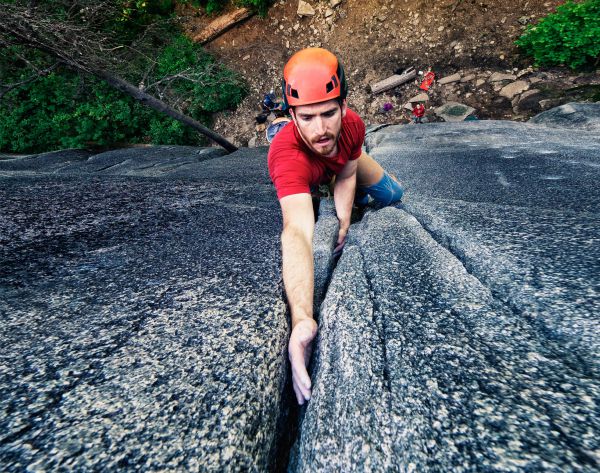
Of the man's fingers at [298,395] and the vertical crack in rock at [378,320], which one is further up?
the vertical crack in rock at [378,320]

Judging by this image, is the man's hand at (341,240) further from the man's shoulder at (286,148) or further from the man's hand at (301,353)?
the man's hand at (301,353)

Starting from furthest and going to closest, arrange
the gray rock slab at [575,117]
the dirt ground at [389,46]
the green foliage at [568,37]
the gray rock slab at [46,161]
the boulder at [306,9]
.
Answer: the boulder at [306,9], the dirt ground at [389,46], the green foliage at [568,37], the gray rock slab at [46,161], the gray rock slab at [575,117]

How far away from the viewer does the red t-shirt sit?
5.85ft

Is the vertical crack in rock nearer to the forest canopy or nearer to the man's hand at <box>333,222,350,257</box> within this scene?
the man's hand at <box>333,222,350,257</box>

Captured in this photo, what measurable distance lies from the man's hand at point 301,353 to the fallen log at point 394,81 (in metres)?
8.90

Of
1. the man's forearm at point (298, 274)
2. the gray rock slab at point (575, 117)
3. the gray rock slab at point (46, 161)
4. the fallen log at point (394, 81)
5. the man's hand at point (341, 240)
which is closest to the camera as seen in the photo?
the man's forearm at point (298, 274)

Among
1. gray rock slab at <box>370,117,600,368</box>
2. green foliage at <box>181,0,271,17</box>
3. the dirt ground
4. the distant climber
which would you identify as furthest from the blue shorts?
green foliage at <box>181,0,271,17</box>

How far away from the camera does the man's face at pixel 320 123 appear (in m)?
1.72

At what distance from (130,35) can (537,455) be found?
12.6 meters

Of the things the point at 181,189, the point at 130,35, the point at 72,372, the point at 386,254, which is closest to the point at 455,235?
the point at 386,254

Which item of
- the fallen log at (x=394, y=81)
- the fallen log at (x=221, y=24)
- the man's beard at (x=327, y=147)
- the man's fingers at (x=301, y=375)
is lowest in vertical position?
the man's fingers at (x=301, y=375)

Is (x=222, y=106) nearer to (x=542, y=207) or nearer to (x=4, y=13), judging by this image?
(x=4, y=13)

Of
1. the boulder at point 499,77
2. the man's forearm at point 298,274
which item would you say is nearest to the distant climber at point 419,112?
the boulder at point 499,77

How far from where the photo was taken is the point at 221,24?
10.7 m
